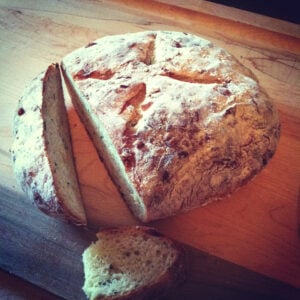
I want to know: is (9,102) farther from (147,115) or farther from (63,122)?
(147,115)

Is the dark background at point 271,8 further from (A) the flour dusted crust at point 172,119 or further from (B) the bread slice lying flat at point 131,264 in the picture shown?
(B) the bread slice lying flat at point 131,264

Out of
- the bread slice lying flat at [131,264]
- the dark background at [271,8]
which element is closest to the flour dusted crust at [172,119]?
the bread slice lying flat at [131,264]

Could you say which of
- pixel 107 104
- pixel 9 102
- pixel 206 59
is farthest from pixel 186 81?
pixel 9 102

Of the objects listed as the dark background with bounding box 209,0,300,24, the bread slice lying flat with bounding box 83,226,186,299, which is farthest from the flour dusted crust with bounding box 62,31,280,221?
the dark background with bounding box 209,0,300,24

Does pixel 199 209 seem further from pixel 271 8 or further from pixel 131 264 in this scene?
pixel 271 8

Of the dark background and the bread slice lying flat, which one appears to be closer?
the bread slice lying flat

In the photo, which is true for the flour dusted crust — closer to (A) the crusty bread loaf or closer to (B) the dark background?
(A) the crusty bread loaf
